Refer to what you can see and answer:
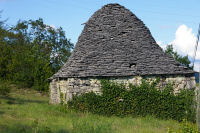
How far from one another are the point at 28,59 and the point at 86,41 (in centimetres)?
1574

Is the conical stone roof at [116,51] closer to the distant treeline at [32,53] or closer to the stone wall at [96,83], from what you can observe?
the stone wall at [96,83]

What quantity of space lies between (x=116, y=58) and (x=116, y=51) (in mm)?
528

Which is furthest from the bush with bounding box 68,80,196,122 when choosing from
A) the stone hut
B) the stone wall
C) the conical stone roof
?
the conical stone roof

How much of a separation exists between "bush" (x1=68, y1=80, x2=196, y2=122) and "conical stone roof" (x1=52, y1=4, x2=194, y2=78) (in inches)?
37.1

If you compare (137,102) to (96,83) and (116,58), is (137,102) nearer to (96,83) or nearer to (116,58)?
(96,83)

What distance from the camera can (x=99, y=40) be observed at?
17359mm

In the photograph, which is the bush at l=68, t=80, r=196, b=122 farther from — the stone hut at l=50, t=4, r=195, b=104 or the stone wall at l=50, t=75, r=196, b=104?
the stone hut at l=50, t=4, r=195, b=104

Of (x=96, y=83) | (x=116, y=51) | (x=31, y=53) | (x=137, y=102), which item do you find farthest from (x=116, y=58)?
(x=31, y=53)

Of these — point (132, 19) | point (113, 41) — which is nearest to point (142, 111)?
point (113, 41)

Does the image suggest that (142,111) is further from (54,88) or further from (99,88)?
(54,88)

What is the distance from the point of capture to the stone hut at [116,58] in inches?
618

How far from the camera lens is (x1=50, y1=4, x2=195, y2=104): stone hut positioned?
15.7 meters

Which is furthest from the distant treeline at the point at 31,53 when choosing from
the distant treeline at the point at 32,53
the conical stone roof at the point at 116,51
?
the conical stone roof at the point at 116,51

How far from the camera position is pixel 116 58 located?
650 inches
